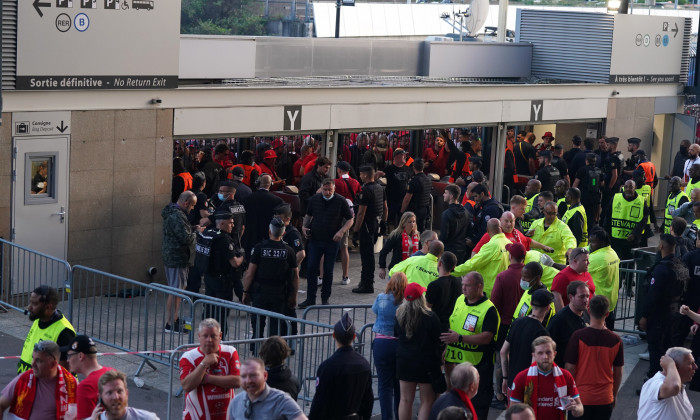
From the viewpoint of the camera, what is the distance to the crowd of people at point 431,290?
7523 millimetres

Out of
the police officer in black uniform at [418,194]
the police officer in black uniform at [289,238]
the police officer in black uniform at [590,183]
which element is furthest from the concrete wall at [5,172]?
the police officer in black uniform at [590,183]

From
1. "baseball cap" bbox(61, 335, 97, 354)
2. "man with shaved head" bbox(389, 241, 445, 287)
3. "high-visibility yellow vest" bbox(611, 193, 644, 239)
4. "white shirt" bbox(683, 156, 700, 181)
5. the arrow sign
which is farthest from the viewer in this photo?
"white shirt" bbox(683, 156, 700, 181)

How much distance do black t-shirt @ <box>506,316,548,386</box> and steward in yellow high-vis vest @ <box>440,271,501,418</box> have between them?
1.04 ft

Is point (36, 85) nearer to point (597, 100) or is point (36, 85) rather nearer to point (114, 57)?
point (114, 57)

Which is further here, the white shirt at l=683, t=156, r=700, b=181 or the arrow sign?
the white shirt at l=683, t=156, r=700, b=181

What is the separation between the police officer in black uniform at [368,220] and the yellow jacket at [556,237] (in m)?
2.69

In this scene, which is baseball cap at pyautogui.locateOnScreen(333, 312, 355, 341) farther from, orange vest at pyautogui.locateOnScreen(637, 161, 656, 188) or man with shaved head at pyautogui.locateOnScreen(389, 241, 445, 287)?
orange vest at pyautogui.locateOnScreen(637, 161, 656, 188)

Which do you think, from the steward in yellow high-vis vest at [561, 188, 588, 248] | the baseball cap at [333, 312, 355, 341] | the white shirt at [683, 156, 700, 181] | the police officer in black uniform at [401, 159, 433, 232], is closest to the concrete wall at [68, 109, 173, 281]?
the police officer in black uniform at [401, 159, 433, 232]

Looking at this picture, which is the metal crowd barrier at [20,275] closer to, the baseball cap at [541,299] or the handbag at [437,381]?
the handbag at [437,381]

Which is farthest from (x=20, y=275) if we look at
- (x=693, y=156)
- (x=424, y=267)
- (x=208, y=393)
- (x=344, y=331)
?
(x=693, y=156)

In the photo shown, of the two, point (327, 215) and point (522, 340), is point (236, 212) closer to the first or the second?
point (327, 215)

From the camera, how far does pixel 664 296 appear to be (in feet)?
35.8

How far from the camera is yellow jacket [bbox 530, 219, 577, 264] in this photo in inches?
498

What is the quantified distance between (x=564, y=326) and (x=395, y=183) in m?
7.99
